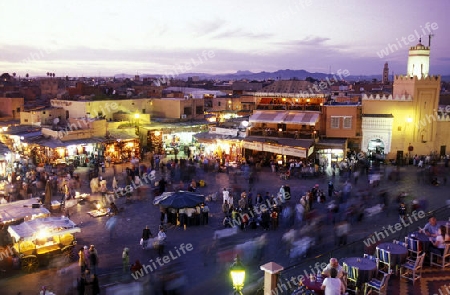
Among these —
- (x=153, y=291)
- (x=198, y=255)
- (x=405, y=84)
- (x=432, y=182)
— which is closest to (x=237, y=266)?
(x=153, y=291)

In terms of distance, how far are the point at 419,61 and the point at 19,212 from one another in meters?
23.8

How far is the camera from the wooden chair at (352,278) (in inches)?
309

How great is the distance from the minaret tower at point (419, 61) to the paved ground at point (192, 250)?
1014cm

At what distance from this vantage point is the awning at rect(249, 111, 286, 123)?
80.1 feet

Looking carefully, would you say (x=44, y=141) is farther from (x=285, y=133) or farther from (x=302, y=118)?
(x=302, y=118)

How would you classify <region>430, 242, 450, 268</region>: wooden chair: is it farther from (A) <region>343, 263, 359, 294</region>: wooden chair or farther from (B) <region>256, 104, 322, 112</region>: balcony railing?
(B) <region>256, 104, 322, 112</region>: balcony railing

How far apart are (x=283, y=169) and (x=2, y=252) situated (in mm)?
14610

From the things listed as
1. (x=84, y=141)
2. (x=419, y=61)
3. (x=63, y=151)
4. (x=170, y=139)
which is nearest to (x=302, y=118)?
(x=419, y=61)

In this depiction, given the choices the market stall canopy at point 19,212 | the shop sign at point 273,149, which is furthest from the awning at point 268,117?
the market stall canopy at point 19,212

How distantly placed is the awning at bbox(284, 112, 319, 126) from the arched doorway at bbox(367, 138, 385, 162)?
3.84 m

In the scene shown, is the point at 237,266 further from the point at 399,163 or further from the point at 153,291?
the point at 399,163

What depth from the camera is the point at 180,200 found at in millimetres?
14023

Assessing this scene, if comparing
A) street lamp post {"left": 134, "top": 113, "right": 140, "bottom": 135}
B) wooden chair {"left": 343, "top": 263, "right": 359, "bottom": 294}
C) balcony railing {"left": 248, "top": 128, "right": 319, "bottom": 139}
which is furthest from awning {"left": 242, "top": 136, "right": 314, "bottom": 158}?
wooden chair {"left": 343, "top": 263, "right": 359, "bottom": 294}

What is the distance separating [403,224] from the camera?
12781mm
